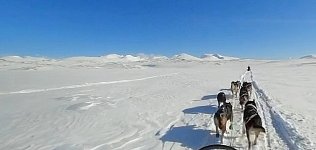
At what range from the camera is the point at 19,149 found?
292 inches

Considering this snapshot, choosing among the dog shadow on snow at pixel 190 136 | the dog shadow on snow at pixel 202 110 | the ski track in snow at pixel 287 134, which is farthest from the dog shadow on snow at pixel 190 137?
the dog shadow on snow at pixel 202 110

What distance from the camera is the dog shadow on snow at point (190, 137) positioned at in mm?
7156

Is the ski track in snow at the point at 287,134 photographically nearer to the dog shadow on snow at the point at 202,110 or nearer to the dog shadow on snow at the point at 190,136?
the dog shadow on snow at the point at 190,136

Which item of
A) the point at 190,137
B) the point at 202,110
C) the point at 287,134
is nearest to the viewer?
the point at 287,134

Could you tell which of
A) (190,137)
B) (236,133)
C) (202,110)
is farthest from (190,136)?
(202,110)

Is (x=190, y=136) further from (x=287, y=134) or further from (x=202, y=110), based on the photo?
(x=202, y=110)

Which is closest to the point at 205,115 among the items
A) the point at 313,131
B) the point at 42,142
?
the point at 313,131

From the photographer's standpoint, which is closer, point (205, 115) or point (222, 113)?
point (222, 113)

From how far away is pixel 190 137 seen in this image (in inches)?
307

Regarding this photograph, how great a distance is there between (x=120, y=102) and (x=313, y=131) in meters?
8.90

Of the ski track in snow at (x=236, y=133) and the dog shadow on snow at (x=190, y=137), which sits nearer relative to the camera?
the ski track in snow at (x=236, y=133)

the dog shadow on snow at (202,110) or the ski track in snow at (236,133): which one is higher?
the dog shadow on snow at (202,110)

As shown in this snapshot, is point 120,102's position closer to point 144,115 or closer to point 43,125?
point 144,115

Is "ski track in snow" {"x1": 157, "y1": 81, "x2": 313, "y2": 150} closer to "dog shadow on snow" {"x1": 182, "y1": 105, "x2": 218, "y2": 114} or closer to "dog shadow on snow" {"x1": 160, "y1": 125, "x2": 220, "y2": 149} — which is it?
"dog shadow on snow" {"x1": 160, "y1": 125, "x2": 220, "y2": 149}
